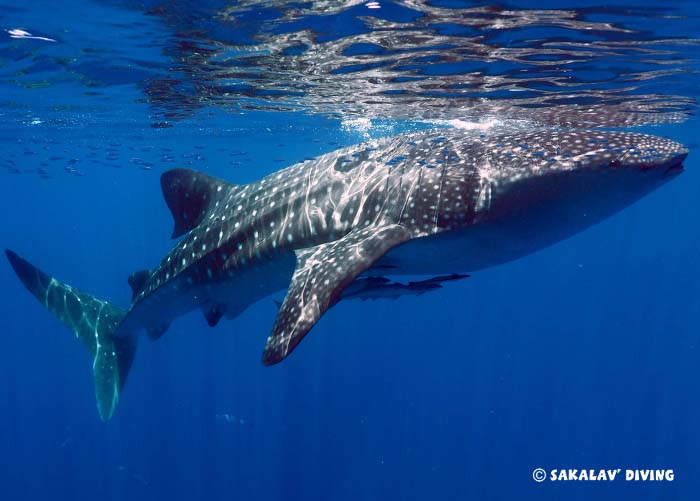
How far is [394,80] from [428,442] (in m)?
25.2

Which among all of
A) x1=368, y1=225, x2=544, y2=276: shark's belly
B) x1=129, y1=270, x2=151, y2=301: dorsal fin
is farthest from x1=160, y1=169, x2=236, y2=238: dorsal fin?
x1=368, y1=225, x2=544, y2=276: shark's belly

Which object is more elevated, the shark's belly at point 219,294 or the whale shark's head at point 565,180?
the whale shark's head at point 565,180

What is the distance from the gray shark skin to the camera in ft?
16.0

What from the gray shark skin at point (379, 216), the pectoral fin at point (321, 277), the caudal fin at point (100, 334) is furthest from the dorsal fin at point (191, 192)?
the pectoral fin at point (321, 277)

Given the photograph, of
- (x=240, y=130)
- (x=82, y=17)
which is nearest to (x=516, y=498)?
(x=240, y=130)

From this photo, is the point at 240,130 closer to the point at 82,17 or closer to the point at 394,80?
the point at 394,80

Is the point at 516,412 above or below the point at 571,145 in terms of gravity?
below

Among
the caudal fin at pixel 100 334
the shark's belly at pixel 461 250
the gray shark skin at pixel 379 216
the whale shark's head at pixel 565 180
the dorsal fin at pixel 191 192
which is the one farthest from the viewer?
the caudal fin at pixel 100 334

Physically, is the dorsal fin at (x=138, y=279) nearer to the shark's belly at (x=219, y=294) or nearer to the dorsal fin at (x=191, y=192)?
the shark's belly at (x=219, y=294)

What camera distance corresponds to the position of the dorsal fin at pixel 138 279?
8.95 m

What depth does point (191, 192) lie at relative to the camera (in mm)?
8617

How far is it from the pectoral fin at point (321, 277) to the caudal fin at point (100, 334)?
5.75m

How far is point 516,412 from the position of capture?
4206 centimetres

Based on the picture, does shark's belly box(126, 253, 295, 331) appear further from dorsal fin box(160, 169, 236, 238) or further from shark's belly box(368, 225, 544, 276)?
shark's belly box(368, 225, 544, 276)
